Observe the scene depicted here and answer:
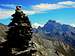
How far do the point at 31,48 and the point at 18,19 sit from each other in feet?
18.1

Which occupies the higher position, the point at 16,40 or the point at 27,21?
the point at 27,21

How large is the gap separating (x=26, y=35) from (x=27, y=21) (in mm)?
2642

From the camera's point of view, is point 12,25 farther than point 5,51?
No

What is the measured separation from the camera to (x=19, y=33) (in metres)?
43.4

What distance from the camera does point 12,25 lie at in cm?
4384

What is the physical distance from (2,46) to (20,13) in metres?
7.93

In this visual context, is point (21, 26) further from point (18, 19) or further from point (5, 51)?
point (5, 51)

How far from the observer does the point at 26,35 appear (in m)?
43.5

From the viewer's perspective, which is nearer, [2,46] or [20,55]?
[20,55]

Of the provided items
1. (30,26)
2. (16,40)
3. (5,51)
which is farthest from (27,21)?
(5,51)

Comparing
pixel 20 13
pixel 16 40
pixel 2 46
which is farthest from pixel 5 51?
pixel 20 13

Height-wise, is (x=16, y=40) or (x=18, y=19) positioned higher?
(x=18, y=19)

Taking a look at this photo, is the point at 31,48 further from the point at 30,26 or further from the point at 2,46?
the point at 2,46

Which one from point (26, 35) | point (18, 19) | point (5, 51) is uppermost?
point (18, 19)
